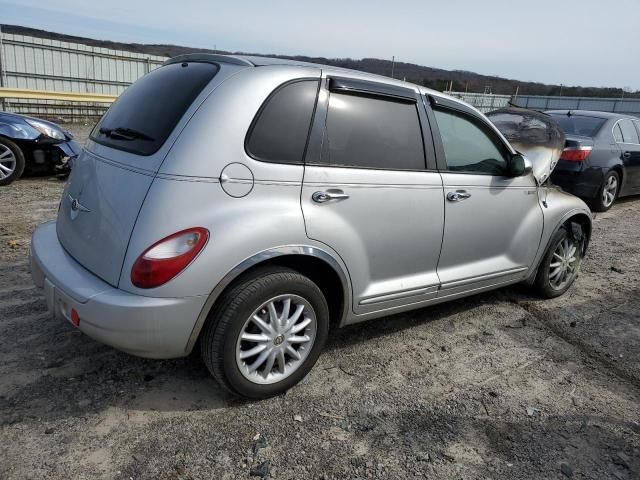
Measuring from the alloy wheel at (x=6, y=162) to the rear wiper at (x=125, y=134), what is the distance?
508 centimetres

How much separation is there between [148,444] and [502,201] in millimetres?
2859

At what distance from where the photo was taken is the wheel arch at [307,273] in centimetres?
246

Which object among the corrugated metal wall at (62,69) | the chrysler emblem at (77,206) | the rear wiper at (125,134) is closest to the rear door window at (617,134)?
the rear wiper at (125,134)

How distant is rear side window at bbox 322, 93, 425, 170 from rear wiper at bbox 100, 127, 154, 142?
97 cm

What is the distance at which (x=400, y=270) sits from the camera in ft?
10.5

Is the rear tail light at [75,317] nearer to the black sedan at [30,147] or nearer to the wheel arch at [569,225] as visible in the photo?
the wheel arch at [569,225]

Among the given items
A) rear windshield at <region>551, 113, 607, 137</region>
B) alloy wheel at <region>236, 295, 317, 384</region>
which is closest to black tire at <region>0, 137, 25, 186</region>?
alloy wheel at <region>236, 295, 317, 384</region>

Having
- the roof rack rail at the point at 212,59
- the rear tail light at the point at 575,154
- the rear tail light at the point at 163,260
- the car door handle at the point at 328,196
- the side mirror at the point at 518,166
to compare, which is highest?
the roof rack rail at the point at 212,59

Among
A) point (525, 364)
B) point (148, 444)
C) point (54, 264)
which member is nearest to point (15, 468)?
point (148, 444)

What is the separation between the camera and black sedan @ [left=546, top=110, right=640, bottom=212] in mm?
7633

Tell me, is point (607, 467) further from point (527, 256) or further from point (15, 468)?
point (15, 468)


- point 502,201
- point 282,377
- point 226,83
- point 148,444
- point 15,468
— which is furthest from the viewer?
point 502,201

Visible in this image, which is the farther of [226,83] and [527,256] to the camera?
[527,256]

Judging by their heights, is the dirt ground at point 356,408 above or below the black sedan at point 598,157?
below
